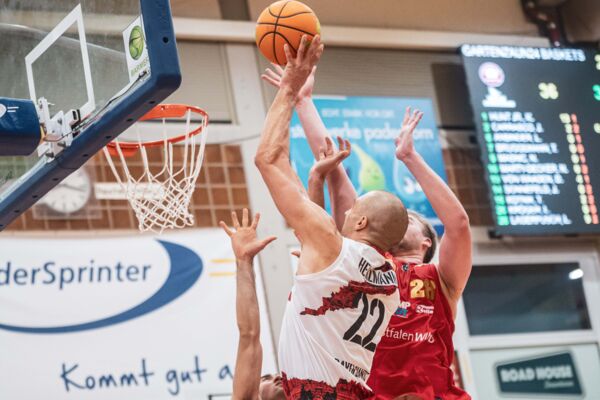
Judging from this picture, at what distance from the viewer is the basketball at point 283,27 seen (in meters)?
4.29

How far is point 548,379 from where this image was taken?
381 inches

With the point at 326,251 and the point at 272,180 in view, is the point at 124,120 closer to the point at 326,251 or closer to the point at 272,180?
the point at 272,180

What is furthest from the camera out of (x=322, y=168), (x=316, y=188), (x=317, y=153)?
(x=317, y=153)

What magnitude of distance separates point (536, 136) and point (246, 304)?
6.40m

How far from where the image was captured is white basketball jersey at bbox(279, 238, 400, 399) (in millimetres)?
3719

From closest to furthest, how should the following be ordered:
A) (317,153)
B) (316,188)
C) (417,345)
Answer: (316,188) < (417,345) < (317,153)

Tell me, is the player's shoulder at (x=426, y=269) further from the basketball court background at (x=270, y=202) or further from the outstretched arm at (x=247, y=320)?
the basketball court background at (x=270, y=202)

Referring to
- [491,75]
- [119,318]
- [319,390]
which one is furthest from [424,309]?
[491,75]

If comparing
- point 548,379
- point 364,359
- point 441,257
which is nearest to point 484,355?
point 548,379

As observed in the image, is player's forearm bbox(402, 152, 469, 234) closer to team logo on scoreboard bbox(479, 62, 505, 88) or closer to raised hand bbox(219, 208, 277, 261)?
raised hand bbox(219, 208, 277, 261)

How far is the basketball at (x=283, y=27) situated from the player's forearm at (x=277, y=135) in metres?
0.42

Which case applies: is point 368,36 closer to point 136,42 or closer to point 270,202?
point 270,202

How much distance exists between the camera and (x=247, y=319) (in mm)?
3977

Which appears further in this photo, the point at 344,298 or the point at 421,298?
the point at 421,298
